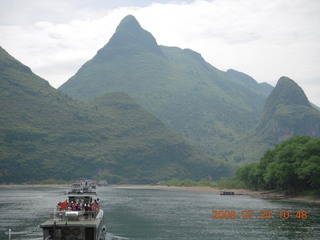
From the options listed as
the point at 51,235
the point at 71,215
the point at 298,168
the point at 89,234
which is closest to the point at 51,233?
the point at 51,235

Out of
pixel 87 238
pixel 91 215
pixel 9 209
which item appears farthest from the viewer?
pixel 9 209

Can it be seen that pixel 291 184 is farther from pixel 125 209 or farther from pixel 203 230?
A: pixel 203 230

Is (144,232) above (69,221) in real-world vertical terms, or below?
below

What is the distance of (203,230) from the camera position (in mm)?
79062

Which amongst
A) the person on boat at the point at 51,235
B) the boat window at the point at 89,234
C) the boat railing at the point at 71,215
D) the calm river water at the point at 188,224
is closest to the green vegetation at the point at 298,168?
the calm river water at the point at 188,224

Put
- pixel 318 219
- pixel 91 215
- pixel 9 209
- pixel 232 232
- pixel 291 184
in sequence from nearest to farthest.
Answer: pixel 91 215, pixel 232 232, pixel 318 219, pixel 9 209, pixel 291 184

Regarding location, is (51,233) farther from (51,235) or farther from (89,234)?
(89,234)

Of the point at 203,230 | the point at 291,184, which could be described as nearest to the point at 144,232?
the point at 203,230

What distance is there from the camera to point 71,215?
4822 centimetres

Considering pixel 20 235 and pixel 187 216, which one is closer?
pixel 20 235

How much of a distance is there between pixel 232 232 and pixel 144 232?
48.4ft
